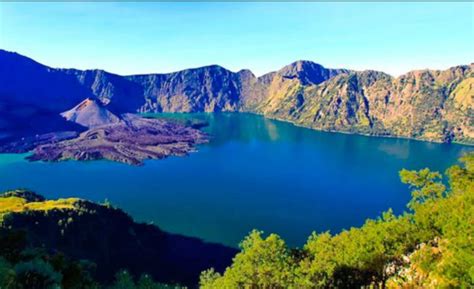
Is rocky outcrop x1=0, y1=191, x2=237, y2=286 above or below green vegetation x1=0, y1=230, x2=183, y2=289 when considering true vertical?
below

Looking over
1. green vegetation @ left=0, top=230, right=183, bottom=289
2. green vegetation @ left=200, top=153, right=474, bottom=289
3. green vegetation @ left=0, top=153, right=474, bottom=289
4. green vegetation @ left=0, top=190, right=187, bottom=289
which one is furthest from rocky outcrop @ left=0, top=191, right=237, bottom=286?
green vegetation @ left=0, top=230, right=183, bottom=289

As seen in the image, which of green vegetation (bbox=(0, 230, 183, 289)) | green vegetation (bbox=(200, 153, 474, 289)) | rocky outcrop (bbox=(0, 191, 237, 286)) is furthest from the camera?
rocky outcrop (bbox=(0, 191, 237, 286))

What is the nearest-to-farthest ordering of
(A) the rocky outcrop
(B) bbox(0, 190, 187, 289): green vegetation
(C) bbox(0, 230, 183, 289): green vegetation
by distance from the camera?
(C) bbox(0, 230, 183, 289): green vegetation → (B) bbox(0, 190, 187, 289): green vegetation → (A) the rocky outcrop

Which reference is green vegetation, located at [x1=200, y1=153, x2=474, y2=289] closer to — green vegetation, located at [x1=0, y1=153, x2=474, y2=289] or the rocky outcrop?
green vegetation, located at [x1=0, y1=153, x2=474, y2=289]

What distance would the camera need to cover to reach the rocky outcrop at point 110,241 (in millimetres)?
96000

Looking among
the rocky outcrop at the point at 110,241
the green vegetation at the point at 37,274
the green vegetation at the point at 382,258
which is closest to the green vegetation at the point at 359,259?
the green vegetation at the point at 382,258

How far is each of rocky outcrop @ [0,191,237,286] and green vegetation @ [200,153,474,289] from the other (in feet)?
177

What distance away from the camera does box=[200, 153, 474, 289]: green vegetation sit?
38094 mm

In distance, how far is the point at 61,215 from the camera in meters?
102

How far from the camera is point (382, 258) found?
151 ft

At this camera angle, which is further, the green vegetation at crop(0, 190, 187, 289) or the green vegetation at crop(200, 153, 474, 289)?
the green vegetation at crop(200, 153, 474, 289)

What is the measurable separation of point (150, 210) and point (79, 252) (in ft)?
162

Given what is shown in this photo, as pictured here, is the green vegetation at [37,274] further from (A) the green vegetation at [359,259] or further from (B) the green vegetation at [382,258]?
(B) the green vegetation at [382,258]

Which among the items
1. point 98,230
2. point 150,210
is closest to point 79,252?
point 98,230
